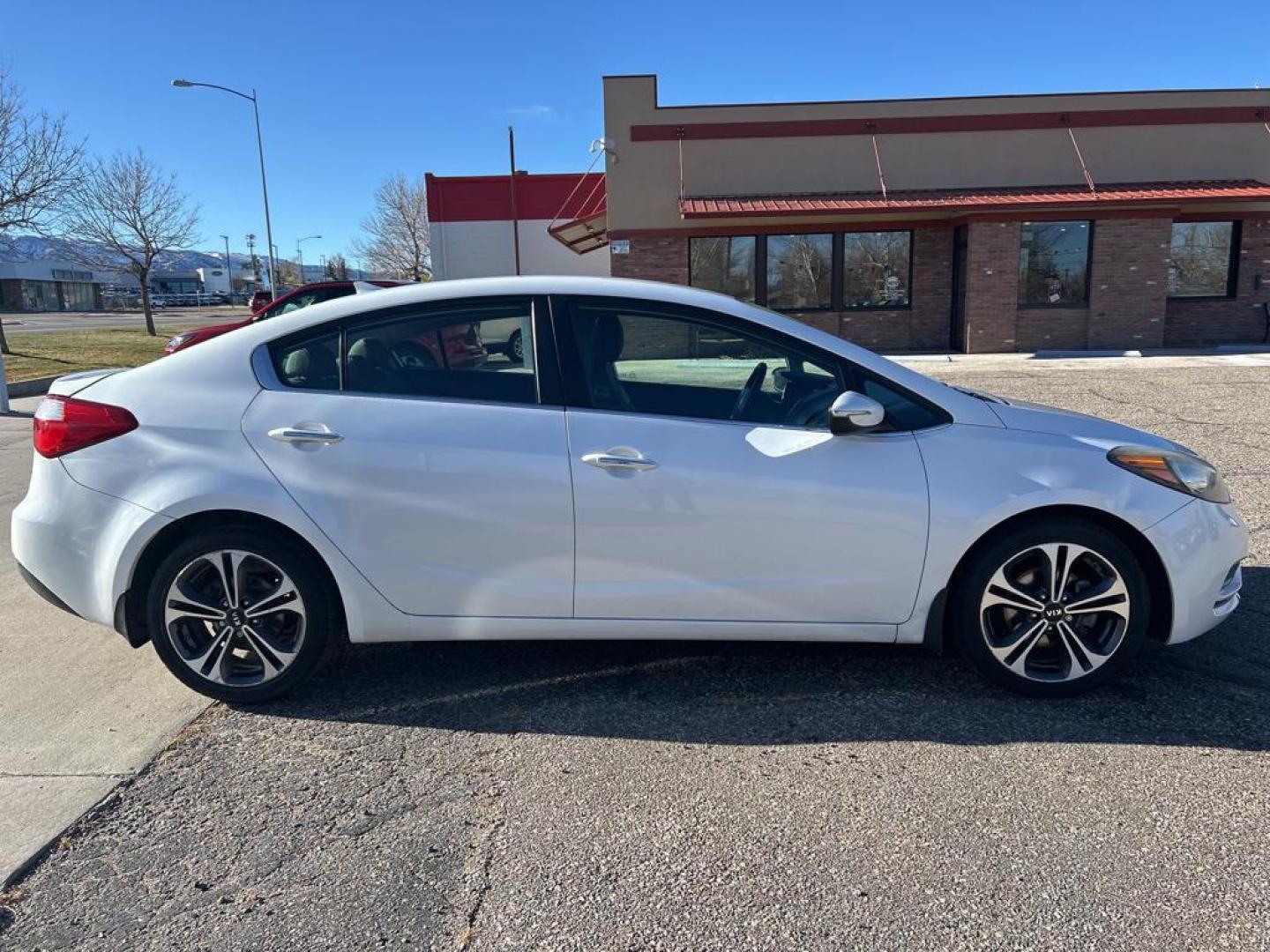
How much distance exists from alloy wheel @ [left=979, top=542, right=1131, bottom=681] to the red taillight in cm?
341

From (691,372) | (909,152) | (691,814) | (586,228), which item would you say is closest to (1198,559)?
(691,372)

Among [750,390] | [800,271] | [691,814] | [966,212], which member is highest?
[966,212]

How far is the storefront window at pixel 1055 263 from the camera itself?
64.4 feet

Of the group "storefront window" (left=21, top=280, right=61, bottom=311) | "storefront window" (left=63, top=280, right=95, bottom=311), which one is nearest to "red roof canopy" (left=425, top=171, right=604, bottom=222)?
"storefront window" (left=21, top=280, right=61, bottom=311)

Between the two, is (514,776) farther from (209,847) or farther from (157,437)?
(157,437)

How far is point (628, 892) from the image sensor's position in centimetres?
254

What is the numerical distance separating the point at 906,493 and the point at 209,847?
262 cm

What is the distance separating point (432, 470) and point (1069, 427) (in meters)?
2.52

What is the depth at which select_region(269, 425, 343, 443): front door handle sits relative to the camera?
3.50 meters

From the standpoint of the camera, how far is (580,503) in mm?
3436

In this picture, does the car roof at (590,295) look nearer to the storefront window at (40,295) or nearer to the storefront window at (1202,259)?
the storefront window at (1202,259)

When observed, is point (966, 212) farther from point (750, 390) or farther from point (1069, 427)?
point (750, 390)

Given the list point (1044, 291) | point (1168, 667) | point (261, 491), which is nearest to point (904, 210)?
point (1044, 291)

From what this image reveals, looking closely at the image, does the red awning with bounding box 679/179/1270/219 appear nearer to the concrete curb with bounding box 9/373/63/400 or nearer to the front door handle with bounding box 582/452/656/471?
the concrete curb with bounding box 9/373/63/400
